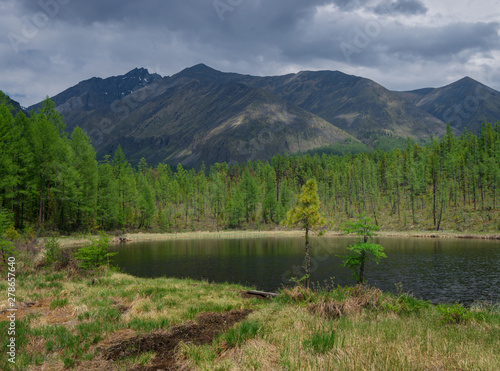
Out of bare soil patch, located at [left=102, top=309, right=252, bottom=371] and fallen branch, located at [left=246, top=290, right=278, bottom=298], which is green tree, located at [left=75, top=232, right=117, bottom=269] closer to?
fallen branch, located at [left=246, top=290, right=278, bottom=298]

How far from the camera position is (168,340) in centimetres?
830

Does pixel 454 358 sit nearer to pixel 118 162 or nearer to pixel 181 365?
pixel 181 365

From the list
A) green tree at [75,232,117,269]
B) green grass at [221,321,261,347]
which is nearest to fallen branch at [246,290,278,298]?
green grass at [221,321,261,347]

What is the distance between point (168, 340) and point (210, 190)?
103 meters

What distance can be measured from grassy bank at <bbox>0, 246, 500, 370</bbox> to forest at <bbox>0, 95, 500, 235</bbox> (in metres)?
14.3

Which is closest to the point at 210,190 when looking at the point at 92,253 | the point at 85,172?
the point at 85,172

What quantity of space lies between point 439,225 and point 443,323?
82.5m

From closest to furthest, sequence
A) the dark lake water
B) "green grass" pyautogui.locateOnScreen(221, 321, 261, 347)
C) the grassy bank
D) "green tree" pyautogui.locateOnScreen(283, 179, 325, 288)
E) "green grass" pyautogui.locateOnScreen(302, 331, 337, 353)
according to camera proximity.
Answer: the grassy bank
"green grass" pyautogui.locateOnScreen(302, 331, 337, 353)
"green grass" pyautogui.locateOnScreen(221, 321, 261, 347)
the dark lake water
"green tree" pyautogui.locateOnScreen(283, 179, 325, 288)

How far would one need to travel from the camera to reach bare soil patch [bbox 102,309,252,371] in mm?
6996

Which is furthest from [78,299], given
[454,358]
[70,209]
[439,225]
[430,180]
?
[430,180]

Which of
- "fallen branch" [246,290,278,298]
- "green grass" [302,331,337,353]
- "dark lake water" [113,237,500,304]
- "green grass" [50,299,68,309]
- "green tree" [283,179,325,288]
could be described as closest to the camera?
"green grass" [302,331,337,353]

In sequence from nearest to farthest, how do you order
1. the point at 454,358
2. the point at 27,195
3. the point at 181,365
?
the point at 454,358 < the point at 181,365 < the point at 27,195

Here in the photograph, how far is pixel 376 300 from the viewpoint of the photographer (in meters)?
11.1

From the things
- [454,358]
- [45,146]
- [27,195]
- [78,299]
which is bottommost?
[78,299]
